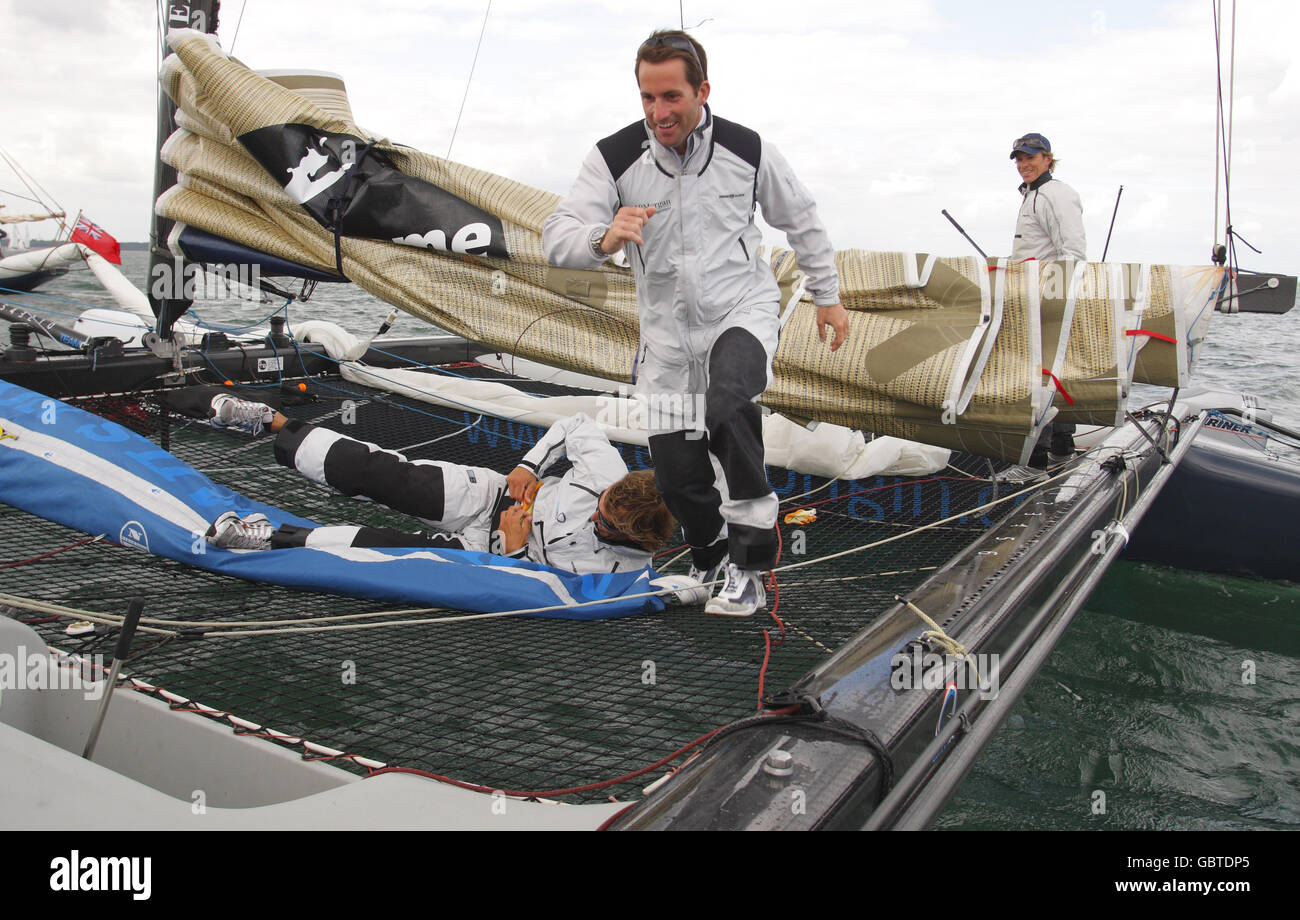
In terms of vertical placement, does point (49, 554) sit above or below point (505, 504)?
below

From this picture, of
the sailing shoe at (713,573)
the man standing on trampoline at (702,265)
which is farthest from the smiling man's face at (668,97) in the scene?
the sailing shoe at (713,573)

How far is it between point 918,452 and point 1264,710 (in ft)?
5.89

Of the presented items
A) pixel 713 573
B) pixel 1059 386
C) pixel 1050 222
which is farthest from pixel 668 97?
pixel 1050 222

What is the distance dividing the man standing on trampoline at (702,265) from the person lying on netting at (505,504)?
0.20 m

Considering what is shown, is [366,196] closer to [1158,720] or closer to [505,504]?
[505,504]

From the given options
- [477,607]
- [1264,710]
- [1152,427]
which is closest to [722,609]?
[477,607]

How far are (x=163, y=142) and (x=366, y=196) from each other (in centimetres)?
124

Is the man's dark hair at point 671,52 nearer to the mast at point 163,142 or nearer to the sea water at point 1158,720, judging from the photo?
the sea water at point 1158,720

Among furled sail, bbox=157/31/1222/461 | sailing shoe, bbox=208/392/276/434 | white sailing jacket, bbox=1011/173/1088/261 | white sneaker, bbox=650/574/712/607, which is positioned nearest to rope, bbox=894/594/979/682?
white sneaker, bbox=650/574/712/607

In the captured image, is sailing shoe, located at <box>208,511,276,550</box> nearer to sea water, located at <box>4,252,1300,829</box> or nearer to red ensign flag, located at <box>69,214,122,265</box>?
sea water, located at <box>4,252,1300,829</box>

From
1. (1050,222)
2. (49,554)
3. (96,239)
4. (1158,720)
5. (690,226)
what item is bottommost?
(1158,720)

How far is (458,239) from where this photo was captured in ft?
13.6

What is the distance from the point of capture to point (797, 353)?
397cm

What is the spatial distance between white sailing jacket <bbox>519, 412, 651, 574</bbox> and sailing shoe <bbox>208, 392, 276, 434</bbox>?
146 centimetres
